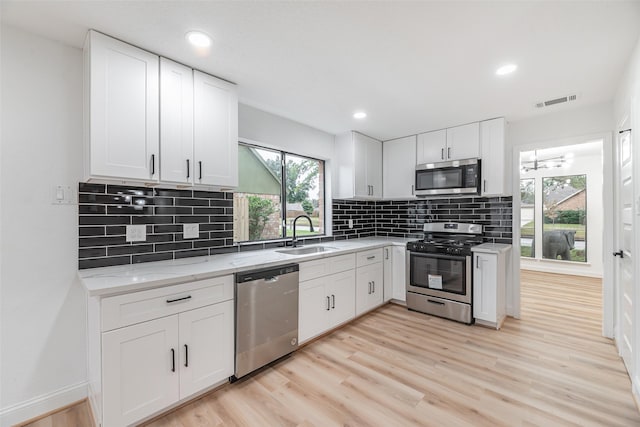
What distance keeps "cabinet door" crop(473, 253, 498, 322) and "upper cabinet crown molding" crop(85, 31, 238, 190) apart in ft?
8.95

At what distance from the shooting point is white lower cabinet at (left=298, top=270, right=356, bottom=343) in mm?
2599

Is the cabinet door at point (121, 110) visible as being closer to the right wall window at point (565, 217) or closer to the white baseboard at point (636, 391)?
the white baseboard at point (636, 391)

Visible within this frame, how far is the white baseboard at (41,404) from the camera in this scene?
1688mm

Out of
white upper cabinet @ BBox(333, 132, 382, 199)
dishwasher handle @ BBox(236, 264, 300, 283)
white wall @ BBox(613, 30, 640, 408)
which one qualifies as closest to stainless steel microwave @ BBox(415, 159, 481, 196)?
white upper cabinet @ BBox(333, 132, 382, 199)

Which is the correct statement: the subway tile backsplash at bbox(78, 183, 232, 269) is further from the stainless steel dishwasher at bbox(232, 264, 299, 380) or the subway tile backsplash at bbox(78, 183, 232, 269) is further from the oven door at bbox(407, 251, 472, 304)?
the oven door at bbox(407, 251, 472, 304)

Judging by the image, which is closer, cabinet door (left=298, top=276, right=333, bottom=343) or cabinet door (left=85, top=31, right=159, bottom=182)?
cabinet door (left=85, top=31, right=159, bottom=182)

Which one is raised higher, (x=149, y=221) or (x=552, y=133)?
(x=552, y=133)

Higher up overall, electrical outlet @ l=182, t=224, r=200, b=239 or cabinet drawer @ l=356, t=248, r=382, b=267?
electrical outlet @ l=182, t=224, r=200, b=239

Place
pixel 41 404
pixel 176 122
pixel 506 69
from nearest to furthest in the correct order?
1. pixel 41 404
2. pixel 176 122
3. pixel 506 69

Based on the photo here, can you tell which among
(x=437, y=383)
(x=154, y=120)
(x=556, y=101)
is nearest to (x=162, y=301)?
(x=154, y=120)

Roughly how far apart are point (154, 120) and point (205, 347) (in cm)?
159

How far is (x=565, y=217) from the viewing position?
223 inches

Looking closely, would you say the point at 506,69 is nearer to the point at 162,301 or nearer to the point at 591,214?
the point at 162,301

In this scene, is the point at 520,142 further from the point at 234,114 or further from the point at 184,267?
the point at 184,267
